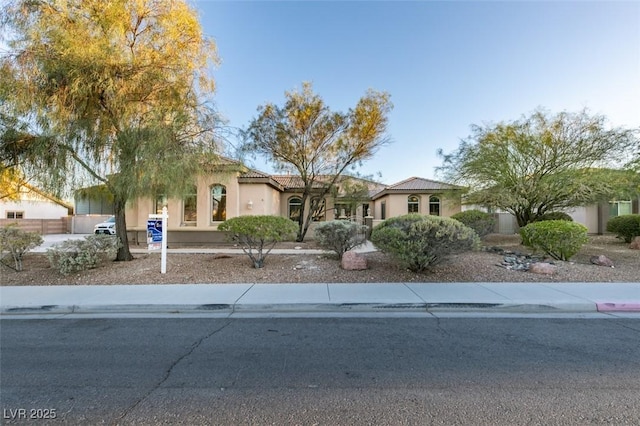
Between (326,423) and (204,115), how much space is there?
31.9 feet

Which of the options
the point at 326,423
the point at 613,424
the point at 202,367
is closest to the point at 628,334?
the point at 613,424

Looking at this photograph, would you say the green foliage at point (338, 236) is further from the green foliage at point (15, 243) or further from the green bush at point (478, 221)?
the green foliage at point (15, 243)

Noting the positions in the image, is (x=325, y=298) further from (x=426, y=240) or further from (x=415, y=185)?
(x=415, y=185)

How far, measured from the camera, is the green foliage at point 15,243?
9.16 metres

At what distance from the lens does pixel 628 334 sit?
4816 mm

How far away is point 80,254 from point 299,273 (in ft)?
19.8

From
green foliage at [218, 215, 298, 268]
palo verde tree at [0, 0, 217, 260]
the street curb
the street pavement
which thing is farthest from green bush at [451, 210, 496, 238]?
palo verde tree at [0, 0, 217, 260]

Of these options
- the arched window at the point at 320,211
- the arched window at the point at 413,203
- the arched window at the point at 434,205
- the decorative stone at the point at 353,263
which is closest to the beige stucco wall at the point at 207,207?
the arched window at the point at 320,211

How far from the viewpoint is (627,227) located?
15234 millimetres

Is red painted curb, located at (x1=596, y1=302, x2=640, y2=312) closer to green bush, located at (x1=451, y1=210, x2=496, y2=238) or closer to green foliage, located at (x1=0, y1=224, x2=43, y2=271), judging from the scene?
green bush, located at (x1=451, y1=210, x2=496, y2=238)

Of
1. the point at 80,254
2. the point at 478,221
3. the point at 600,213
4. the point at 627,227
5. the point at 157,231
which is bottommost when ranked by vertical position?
the point at 80,254

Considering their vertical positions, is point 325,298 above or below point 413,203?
below

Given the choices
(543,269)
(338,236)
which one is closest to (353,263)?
(338,236)

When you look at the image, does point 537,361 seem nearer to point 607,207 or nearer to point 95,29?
point 95,29
